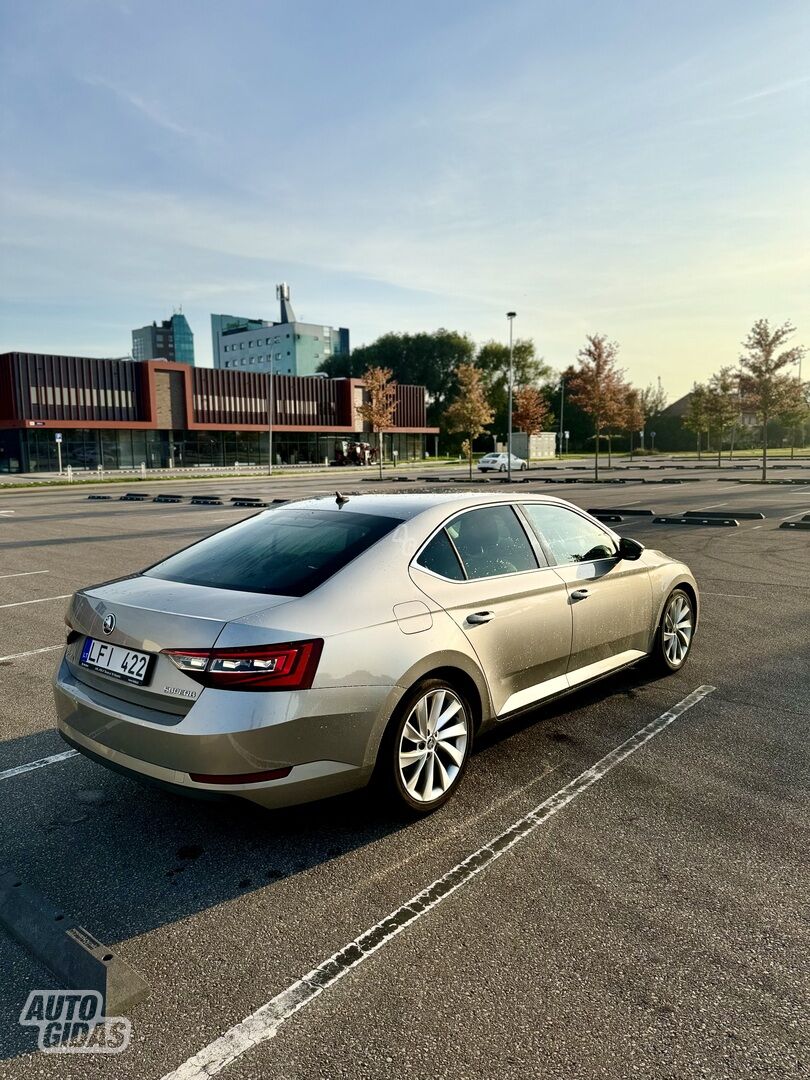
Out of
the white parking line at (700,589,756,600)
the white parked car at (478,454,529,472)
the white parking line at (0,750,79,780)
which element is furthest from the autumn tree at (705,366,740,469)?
the white parking line at (0,750,79,780)

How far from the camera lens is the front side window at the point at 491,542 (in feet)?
13.8

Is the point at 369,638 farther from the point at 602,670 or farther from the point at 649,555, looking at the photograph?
the point at 649,555

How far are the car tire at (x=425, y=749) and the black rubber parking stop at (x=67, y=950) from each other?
128 cm

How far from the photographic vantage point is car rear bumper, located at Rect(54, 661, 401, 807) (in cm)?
305

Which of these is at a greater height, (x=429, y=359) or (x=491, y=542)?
(x=429, y=359)

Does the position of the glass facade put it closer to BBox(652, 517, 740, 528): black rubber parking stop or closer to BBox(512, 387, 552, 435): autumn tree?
BBox(512, 387, 552, 435): autumn tree

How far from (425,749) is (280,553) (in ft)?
4.05

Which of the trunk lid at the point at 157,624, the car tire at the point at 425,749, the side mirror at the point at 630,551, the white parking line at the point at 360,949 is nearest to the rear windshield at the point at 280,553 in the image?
the trunk lid at the point at 157,624

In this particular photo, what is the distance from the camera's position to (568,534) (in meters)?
5.01

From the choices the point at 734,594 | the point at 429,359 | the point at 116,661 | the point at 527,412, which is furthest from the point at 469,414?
the point at 429,359

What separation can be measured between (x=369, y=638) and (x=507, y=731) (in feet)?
5.95

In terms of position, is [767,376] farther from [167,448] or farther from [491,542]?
[167,448]

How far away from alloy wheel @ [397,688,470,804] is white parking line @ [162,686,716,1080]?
38 centimetres

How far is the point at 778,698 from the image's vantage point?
5438 mm
